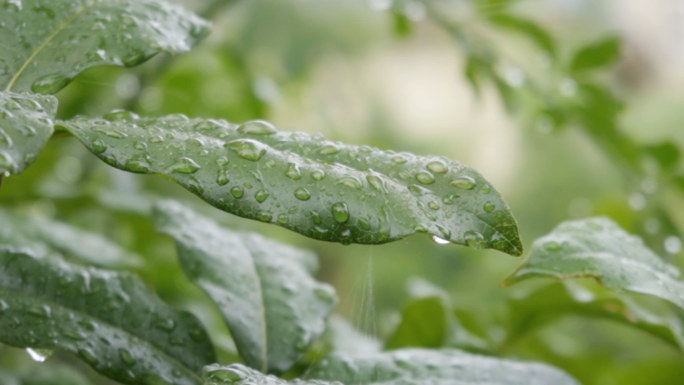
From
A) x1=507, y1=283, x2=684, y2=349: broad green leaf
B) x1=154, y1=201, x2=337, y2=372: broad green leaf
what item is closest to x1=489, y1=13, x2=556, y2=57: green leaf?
x1=507, y1=283, x2=684, y2=349: broad green leaf

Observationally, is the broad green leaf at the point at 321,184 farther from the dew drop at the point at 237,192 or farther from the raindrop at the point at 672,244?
the raindrop at the point at 672,244

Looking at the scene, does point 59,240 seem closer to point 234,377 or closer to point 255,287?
point 255,287

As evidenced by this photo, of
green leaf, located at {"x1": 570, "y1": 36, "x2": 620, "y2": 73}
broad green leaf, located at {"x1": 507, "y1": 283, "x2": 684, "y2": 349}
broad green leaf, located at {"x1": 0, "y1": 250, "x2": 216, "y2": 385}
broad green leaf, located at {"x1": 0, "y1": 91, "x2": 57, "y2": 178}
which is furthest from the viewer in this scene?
green leaf, located at {"x1": 570, "y1": 36, "x2": 620, "y2": 73}

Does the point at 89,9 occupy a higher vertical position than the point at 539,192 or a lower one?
higher

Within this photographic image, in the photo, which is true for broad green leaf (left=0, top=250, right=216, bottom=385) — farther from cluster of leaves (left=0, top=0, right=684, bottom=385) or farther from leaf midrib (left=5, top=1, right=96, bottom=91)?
leaf midrib (left=5, top=1, right=96, bottom=91)

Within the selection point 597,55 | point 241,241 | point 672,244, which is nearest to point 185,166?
point 241,241

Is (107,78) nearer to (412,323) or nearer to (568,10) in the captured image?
(412,323)

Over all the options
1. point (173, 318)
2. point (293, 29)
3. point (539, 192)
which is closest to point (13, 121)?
point (173, 318)
